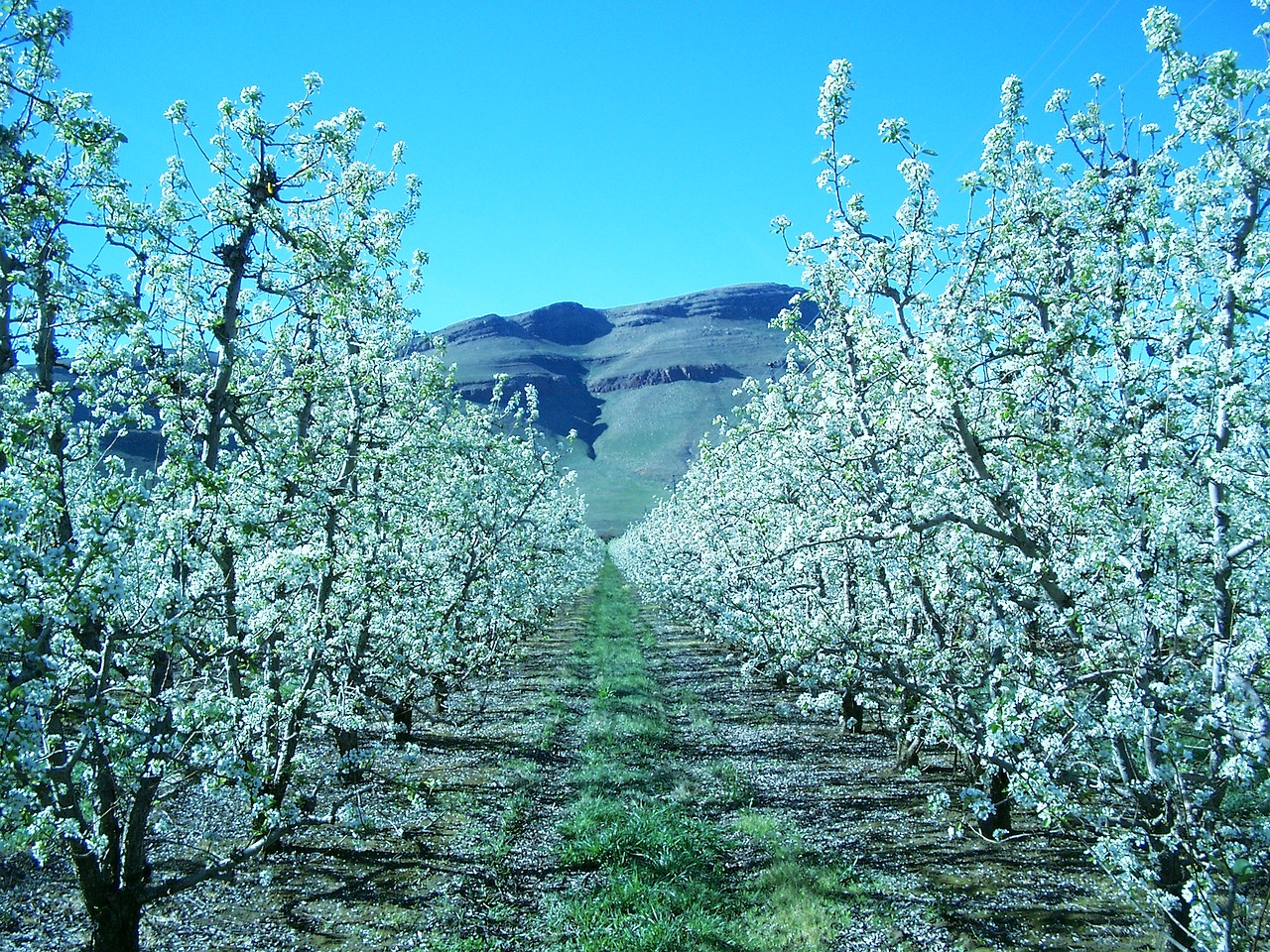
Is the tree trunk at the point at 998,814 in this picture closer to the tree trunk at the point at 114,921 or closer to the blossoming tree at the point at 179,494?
the blossoming tree at the point at 179,494

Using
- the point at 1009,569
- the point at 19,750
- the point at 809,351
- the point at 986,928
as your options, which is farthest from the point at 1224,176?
the point at 19,750

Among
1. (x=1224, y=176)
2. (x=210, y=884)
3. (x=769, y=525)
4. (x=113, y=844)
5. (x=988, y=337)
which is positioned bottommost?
(x=210, y=884)

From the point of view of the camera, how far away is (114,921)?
28.0 feet

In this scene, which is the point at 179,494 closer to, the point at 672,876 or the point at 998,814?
the point at 672,876

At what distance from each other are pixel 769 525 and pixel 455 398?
9.13 metres

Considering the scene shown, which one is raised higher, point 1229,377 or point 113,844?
point 1229,377

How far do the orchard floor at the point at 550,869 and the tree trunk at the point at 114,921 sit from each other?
1180 millimetres

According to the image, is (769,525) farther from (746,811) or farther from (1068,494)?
(1068,494)

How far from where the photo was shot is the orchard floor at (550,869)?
1026 cm

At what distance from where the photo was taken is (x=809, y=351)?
500 inches

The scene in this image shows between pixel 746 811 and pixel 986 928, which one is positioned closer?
pixel 986 928

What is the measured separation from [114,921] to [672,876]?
25.2 ft

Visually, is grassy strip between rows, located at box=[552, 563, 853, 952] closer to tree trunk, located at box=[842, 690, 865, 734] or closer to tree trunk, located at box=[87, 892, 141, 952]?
tree trunk, located at box=[87, 892, 141, 952]

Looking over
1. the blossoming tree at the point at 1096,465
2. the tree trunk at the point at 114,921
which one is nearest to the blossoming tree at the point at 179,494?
the tree trunk at the point at 114,921
